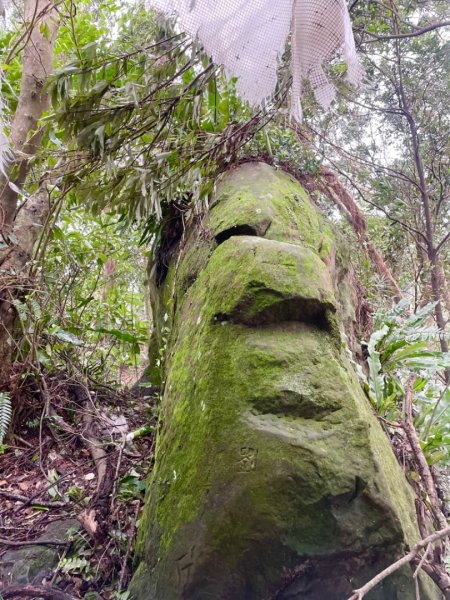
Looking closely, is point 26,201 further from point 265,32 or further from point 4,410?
point 265,32

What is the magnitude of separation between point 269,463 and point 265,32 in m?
1.48

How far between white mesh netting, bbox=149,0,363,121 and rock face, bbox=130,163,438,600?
89cm

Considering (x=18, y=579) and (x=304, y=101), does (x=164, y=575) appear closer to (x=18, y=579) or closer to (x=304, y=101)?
(x=18, y=579)

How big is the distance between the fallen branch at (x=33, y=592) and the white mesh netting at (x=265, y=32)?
2183mm

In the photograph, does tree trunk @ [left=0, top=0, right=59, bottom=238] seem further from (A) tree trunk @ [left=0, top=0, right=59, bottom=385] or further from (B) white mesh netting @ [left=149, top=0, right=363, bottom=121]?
(B) white mesh netting @ [left=149, top=0, right=363, bottom=121]

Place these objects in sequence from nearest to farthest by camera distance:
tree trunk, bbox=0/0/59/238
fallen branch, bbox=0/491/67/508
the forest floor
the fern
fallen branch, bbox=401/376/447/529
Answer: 1. the forest floor
2. fallen branch, bbox=401/376/447/529
3. fallen branch, bbox=0/491/67/508
4. the fern
5. tree trunk, bbox=0/0/59/238

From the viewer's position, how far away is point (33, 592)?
174cm

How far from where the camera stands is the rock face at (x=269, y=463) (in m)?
1.49

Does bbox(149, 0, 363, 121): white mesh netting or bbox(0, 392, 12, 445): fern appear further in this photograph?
bbox(0, 392, 12, 445): fern

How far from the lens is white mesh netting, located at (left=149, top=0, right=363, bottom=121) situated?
1.27 m

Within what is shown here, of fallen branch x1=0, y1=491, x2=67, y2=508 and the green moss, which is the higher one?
the green moss

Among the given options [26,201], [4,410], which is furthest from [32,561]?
[26,201]

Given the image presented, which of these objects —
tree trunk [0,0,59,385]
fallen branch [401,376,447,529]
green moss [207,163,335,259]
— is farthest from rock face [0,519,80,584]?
green moss [207,163,335,259]

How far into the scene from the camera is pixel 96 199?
2.53 m
